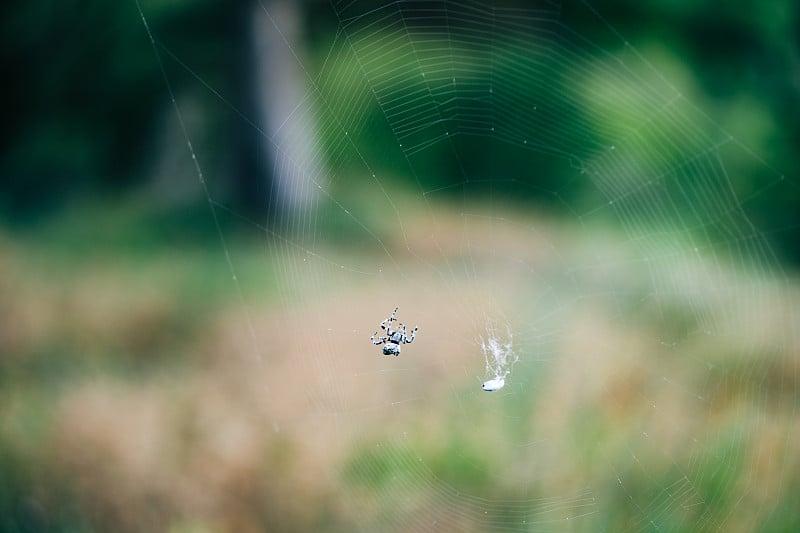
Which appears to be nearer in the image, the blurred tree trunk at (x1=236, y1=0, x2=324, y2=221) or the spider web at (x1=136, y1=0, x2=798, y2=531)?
the spider web at (x1=136, y1=0, x2=798, y2=531)

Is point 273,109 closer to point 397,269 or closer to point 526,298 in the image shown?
point 397,269

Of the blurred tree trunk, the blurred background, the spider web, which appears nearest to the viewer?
the spider web

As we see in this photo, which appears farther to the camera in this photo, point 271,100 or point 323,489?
point 271,100

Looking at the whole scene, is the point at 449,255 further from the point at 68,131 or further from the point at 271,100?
the point at 68,131

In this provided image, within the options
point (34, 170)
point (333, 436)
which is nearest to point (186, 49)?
point (34, 170)

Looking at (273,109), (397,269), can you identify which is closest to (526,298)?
(397,269)

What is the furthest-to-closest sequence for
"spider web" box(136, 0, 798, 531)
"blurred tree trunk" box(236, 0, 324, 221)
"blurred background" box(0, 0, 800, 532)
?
"blurred tree trunk" box(236, 0, 324, 221)
"blurred background" box(0, 0, 800, 532)
"spider web" box(136, 0, 798, 531)
